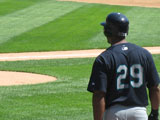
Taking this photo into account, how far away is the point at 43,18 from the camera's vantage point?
2973 cm

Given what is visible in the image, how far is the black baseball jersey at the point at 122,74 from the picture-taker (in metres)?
4.80

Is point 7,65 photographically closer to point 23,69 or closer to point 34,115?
point 23,69

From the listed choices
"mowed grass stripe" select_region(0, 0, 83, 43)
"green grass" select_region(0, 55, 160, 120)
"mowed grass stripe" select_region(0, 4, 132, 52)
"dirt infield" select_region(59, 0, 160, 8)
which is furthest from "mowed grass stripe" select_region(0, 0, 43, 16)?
"green grass" select_region(0, 55, 160, 120)

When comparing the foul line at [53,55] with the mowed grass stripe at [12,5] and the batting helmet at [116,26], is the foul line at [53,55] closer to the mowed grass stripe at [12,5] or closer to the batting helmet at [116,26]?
the mowed grass stripe at [12,5]

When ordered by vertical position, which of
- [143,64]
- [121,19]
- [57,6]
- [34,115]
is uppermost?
[121,19]

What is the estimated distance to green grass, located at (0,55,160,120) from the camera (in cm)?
950

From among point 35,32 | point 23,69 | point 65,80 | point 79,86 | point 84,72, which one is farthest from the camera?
point 35,32

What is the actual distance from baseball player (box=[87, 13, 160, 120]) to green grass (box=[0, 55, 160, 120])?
A: 14.1 feet

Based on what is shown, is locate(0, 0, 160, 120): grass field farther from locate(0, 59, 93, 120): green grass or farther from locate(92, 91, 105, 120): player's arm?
locate(92, 91, 105, 120): player's arm

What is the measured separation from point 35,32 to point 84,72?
35.9 ft

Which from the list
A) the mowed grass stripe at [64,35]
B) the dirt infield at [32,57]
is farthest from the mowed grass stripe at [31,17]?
the dirt infield at [32,57]

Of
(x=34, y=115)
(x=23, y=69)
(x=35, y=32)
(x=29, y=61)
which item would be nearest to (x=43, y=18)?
(x=35, y=32)

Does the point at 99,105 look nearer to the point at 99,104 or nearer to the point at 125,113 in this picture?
the point at 99,104

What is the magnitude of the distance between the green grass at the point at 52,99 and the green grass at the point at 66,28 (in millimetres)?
7042
